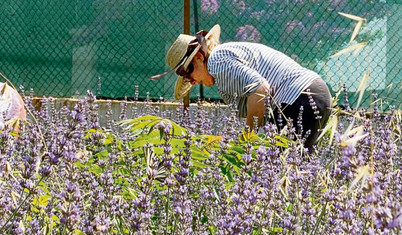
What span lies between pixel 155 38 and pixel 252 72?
2.90m

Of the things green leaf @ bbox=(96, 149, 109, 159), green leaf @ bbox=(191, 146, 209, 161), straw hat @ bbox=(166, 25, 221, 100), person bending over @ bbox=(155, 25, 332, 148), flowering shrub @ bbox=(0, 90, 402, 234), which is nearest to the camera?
flowering shrub @ bbox=(0, 90, 402, 234)

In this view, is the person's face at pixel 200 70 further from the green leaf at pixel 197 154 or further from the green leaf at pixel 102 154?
the green leaf at pixel 197 154

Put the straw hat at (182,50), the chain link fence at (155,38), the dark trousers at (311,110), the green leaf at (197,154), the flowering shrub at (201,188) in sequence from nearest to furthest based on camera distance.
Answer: the flowering shrub at (201,188)
the green leaf at (197,154)
the dark trousers at (311,110)
the straw hat at (182,50)
the chain link fence at (155,38)

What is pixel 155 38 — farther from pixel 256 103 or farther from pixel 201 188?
pixel 201 188

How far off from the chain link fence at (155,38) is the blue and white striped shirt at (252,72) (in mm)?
1450

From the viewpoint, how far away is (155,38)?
311 inches

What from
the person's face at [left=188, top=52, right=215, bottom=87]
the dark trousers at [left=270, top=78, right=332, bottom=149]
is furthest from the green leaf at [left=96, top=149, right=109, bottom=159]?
the person's face at [left=188, top=52, right=215, bottom=87]

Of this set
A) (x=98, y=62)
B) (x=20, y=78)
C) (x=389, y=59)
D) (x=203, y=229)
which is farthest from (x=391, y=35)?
(x=203, y=229)

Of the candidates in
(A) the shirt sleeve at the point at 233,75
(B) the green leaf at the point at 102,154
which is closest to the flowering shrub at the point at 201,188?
(B) the green leaf at the point at 102,154

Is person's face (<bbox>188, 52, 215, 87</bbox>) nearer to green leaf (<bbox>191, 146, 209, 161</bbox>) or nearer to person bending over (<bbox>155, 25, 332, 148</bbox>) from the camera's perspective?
person bending over (<bbox>155, 25, 332, 148</bbox>)

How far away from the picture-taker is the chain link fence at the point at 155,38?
7039mm

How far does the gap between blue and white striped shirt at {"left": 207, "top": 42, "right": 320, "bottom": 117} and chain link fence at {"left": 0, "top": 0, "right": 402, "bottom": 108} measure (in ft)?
4.76

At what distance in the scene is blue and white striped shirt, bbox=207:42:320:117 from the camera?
5.25 m

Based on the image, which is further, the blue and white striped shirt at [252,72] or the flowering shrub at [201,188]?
the blue and white striped shirt at [252,72]
